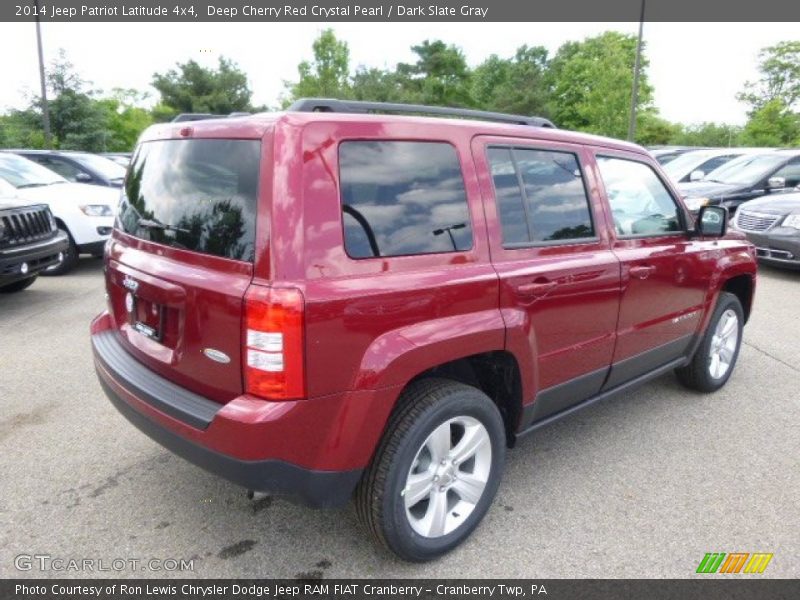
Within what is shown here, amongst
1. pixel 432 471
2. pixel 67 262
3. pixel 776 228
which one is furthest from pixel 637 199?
pixel 67 262

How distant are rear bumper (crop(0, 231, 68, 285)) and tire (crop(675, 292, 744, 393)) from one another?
243 inches

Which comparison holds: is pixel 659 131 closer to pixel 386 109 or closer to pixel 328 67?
pixel 328 67

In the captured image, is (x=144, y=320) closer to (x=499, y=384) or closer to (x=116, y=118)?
(x=499, y=384)

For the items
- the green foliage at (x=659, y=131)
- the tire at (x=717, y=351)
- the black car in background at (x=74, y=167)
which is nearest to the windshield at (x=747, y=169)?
the tire at (x=717, y=351)

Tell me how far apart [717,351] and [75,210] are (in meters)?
7.72

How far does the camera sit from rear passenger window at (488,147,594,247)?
2.64m

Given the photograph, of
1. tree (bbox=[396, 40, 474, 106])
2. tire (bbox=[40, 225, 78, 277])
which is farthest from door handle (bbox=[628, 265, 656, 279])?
tree (bbox=[396, 40, 474, 106])

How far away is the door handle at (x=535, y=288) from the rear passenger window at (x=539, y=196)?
192mm

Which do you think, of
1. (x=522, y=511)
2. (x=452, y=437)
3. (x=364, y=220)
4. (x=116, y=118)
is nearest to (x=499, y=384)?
(x=452, y=437)

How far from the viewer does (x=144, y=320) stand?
252 cm

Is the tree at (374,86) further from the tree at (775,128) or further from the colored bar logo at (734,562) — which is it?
the colored bar logo at (734,562)

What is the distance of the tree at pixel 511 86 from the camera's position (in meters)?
46.3

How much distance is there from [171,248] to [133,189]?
0.62 meters

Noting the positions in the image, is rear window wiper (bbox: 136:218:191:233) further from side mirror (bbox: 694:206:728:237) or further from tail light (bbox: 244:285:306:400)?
side mirror (bbox: 694:206:728:237)
